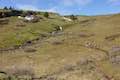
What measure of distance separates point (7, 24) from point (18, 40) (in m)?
43.2

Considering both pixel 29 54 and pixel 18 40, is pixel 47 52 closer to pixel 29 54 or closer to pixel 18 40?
Result: pixel 29 54

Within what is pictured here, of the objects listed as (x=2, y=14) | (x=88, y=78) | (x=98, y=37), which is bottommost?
(x=88, y=78)

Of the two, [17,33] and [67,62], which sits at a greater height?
[17,33]

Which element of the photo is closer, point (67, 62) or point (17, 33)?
point (67, 62)

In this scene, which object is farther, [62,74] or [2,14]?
[2,14]

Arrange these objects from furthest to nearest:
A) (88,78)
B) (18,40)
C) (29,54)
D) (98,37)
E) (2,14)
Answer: (2,14) → (18,40) → (98,37) → (29,54) → (88,78)

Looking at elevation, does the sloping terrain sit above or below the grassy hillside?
below

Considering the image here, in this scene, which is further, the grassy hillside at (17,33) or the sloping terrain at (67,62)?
the grassy hillside at (17,33)

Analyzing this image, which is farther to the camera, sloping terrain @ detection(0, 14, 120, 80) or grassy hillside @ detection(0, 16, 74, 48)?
grassy hillside @ detection(0, 16, 74, 48)

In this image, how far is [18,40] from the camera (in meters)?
109

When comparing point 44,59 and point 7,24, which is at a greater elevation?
point 7,24

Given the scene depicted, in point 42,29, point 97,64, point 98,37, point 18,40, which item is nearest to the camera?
point 97,64

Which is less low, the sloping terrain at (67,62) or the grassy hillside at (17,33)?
the grassy hillside at (17,33)

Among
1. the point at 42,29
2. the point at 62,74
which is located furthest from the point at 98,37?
the point at 42,29
